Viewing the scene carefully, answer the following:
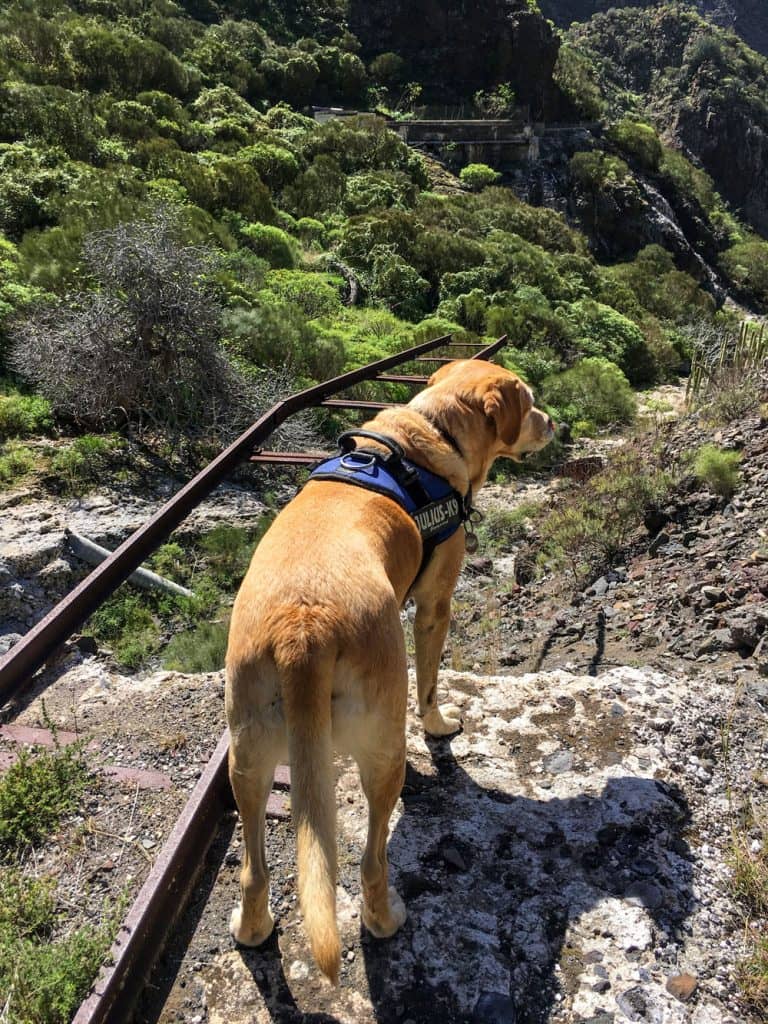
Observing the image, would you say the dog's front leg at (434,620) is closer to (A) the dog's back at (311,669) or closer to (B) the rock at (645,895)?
(A) the dog's back at (311,669)

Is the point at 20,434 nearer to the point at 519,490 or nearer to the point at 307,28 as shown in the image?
the point at 519,490

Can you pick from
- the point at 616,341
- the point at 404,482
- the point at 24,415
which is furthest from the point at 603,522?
the point at 616,341

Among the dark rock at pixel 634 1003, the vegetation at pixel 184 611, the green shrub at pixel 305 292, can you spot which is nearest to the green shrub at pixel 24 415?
the vegetation at pixel 184 611

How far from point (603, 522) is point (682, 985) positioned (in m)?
4.27

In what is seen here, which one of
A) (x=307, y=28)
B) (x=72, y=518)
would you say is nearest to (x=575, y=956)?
(x=72, y=518)

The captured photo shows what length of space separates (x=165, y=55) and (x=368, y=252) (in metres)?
15.7

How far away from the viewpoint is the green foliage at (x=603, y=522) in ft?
18.4

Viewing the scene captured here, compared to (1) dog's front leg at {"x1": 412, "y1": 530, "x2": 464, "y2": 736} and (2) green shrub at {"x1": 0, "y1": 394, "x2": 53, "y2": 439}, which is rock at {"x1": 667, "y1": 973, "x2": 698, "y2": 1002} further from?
(2) green shrub at {"x1": 0, "y1": 394, "x2": 53, "y2": 439}

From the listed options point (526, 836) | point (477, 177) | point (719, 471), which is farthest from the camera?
point (477, 177)

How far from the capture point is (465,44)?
164 ft

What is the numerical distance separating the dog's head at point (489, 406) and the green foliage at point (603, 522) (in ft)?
8.13

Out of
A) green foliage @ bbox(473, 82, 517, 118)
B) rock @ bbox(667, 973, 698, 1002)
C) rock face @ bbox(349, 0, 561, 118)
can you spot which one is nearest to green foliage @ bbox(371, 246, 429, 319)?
rock @ bbox(667, 973, 698, 1002)

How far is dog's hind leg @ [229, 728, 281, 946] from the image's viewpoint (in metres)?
1.83

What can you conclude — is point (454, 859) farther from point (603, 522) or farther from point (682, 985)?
point (603, 522)
